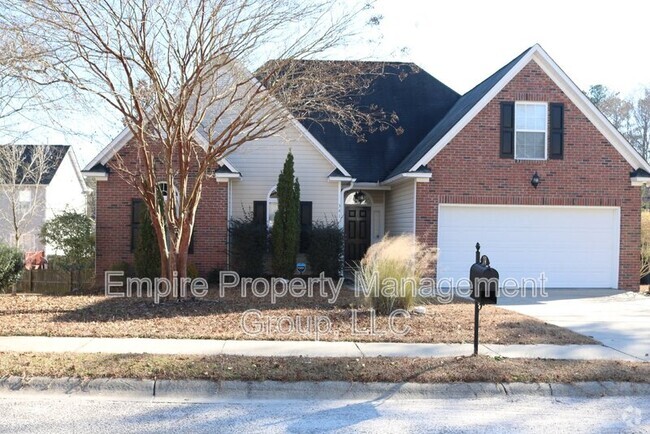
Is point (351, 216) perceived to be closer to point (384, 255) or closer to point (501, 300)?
point (501, 300)

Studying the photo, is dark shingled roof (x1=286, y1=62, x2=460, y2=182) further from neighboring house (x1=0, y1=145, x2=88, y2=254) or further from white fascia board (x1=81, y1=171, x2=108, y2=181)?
neighboring house (x1=0, y1=145, x2=88, y2=254)

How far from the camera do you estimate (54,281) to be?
1630cm

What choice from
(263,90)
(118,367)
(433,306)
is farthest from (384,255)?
(118,367)

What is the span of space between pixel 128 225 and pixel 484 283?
38.9 feet

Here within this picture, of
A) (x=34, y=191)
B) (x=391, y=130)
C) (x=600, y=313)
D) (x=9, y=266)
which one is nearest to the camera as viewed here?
(x=600, y=313)

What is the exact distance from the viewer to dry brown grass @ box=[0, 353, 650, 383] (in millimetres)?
6805

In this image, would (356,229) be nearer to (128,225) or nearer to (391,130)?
(391,130)

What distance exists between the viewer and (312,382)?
6.74 m

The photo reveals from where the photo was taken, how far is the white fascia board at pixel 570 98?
15492mm

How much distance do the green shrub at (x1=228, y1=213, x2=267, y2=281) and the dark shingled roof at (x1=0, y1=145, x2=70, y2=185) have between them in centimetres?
1535

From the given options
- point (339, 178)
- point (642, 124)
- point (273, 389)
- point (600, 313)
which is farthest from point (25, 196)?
point (642, 124)

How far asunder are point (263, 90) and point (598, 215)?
9863 mm

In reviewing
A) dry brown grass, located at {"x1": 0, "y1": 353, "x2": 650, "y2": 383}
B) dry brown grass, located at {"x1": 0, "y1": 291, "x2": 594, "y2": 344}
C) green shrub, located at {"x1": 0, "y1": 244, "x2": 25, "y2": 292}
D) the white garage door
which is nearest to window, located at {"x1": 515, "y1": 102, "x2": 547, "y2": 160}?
the white garage door

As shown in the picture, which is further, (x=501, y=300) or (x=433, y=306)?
(x=501, y=300)
